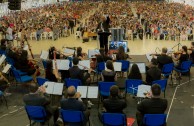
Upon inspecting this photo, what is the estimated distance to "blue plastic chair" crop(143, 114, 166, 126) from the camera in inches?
272

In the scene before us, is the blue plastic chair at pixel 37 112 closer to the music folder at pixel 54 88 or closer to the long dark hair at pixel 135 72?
the music folder at pixel 54 88

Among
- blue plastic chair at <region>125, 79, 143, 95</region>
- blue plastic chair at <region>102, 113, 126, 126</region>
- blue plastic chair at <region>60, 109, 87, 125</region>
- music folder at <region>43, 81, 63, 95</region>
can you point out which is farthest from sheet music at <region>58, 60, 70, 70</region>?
blue plastic chair at <region>102, 113, 126, 126</region>

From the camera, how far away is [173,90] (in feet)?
37.2

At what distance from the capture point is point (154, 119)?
6.96m

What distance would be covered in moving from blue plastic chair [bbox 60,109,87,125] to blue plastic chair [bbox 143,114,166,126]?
1.38 meters

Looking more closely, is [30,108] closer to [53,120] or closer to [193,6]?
[53,120]

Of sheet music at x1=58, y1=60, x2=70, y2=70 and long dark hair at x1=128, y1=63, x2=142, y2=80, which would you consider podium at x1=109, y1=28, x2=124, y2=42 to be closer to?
sheet music at x1=58, y1=60, x2=70, y2=70

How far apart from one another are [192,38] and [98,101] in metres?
15.9

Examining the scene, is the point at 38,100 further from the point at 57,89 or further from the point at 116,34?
the point at 116,34

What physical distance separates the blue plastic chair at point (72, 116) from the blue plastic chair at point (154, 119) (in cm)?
138

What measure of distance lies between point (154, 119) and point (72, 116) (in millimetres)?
1779

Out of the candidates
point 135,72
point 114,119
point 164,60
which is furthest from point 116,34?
point 114,119

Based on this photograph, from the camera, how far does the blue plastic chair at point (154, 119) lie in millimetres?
6905

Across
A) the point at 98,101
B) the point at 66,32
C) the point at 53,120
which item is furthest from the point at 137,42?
the point at 53,120
